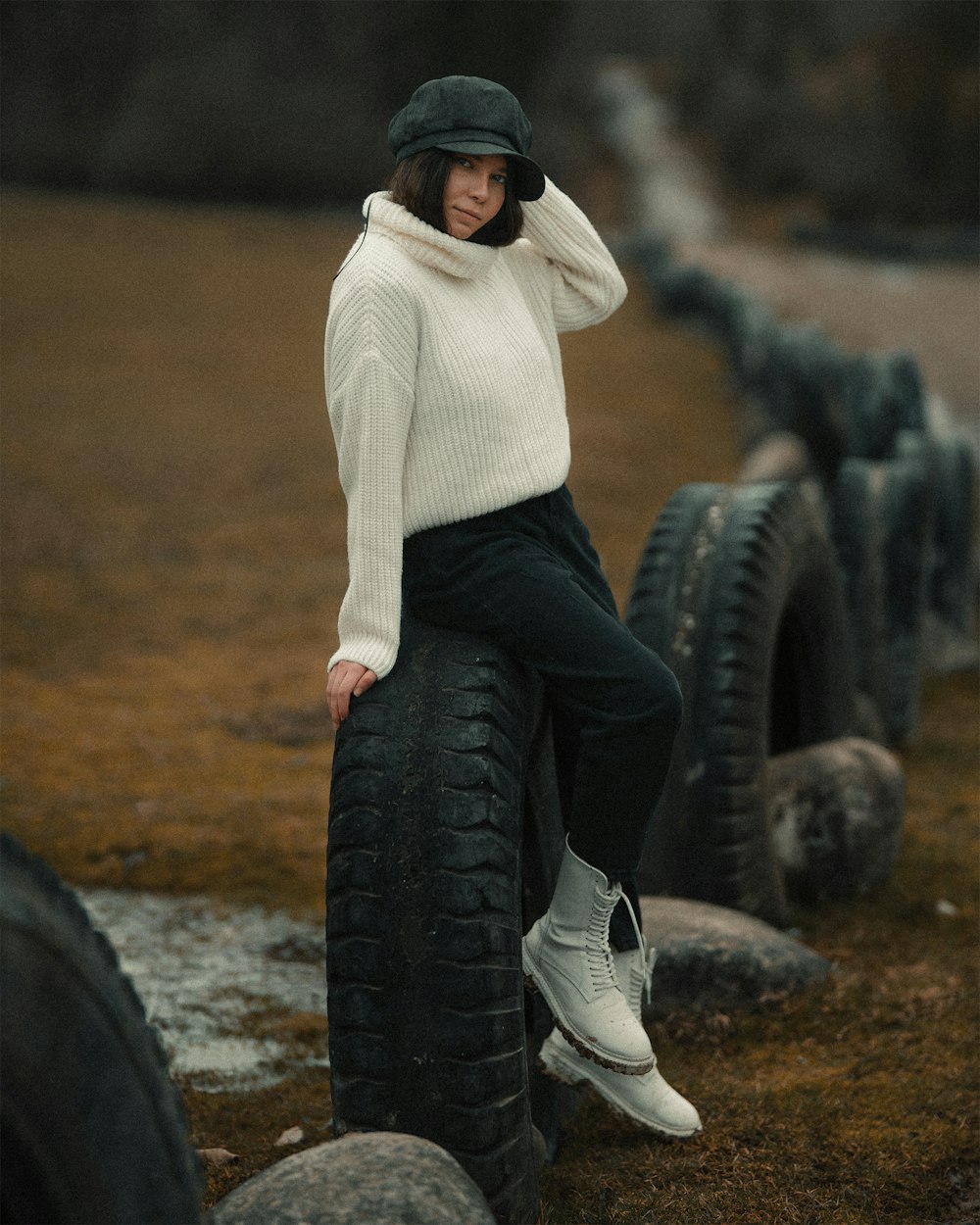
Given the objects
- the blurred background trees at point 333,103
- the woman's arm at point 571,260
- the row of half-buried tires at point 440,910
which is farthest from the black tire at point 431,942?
the blurred background trees at point 333,103

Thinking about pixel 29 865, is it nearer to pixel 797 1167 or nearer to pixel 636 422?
pixel 797 1167

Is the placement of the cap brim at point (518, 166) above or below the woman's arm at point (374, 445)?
above

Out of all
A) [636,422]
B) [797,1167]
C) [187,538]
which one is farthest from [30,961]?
[636,422]

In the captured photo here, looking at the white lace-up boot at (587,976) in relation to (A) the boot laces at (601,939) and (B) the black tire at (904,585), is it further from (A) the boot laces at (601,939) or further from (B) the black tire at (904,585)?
(B) the black tire at (904,585)

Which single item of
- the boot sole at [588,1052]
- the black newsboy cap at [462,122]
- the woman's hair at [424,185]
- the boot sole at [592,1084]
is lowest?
the boot sole at [592,1084]

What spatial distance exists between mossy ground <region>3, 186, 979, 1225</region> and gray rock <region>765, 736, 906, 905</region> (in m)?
0.09

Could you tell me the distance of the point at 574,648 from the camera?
284 cm

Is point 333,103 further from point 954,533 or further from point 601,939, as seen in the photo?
point 601,939

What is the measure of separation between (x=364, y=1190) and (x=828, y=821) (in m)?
2.32

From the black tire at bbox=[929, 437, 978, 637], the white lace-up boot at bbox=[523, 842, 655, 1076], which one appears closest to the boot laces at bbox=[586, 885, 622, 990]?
the white lace-up boot at bbox=[523, 842, 655, 1076]

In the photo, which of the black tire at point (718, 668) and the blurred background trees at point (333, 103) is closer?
the black tire at point (718, 668)

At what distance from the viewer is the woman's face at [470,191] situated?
288cm

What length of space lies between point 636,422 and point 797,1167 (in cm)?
982

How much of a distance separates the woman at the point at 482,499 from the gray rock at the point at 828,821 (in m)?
1.47
